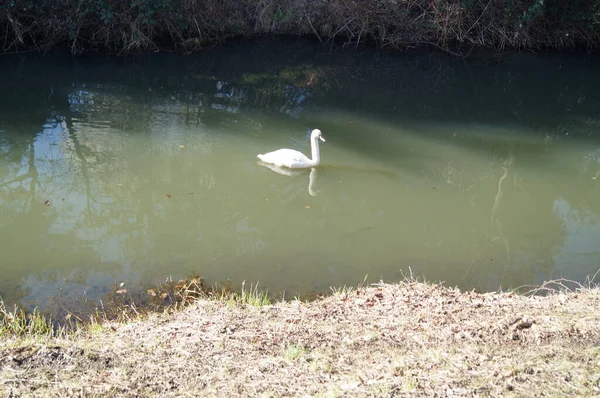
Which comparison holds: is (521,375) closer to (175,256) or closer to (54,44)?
(175,256)

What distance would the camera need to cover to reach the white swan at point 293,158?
7.71 meters

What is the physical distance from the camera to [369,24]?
14773 millimetres

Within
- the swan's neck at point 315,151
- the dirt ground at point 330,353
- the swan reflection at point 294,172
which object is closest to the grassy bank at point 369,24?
the swan reflection at point 294,172

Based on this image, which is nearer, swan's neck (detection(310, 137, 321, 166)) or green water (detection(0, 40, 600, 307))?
green water (detection(0, 40, 600, 307))

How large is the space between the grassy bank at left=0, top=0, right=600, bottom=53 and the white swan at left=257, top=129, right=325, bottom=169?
672 cm

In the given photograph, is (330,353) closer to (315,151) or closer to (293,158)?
(293,158)

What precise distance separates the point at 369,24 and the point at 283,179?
8.47 metres

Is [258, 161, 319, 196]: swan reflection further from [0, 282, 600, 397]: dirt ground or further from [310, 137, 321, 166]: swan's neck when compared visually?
[0, 282, 600, 397]: dirt ground

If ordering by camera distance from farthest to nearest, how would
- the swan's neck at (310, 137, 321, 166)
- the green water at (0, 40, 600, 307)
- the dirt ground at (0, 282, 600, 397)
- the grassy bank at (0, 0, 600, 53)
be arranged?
the grassy bank at (0, 0, 600, 53), the swan's neck at (310, 137, 321, 166), the green water at (0, 40, 600, 307), the dirt ground at (0, 282, 600, 397)

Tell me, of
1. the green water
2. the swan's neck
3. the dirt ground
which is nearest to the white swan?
the swan's neck

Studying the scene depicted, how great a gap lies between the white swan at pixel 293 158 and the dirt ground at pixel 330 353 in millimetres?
3377

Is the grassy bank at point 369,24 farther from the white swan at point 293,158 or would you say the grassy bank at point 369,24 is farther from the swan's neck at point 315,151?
the swan's neck at point 315,151

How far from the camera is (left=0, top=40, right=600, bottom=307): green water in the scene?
5.87 m

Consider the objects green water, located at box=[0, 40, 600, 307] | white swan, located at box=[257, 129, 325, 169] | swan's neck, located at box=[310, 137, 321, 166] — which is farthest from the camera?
swan's neck, located at box=[310, 137, 321, 166]
